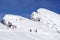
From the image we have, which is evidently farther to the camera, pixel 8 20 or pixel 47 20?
pixel 47 20

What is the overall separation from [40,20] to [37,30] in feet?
9.96

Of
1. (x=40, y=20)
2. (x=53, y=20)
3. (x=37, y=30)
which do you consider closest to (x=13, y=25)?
(x=37, y=30)

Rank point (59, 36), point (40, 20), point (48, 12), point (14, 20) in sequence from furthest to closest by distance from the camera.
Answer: point (48, 12), point (40, 20), point (14, 20), point (59, 36)

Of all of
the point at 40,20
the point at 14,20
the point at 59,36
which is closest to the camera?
the point at 59,36

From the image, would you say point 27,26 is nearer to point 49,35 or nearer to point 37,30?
point 37,30

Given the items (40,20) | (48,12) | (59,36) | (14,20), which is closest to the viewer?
(59,36)

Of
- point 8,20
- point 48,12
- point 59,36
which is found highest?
point 48,12

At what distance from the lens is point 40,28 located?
815 inches

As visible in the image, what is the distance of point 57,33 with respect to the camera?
2073 centimetres

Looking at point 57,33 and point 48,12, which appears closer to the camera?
point 57,33

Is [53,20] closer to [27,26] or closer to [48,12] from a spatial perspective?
[48,12]

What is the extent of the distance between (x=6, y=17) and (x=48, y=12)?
659cm

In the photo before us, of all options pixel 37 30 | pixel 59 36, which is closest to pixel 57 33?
pixel 59 36

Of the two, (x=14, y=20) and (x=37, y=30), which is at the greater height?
(x=14, y=20)
